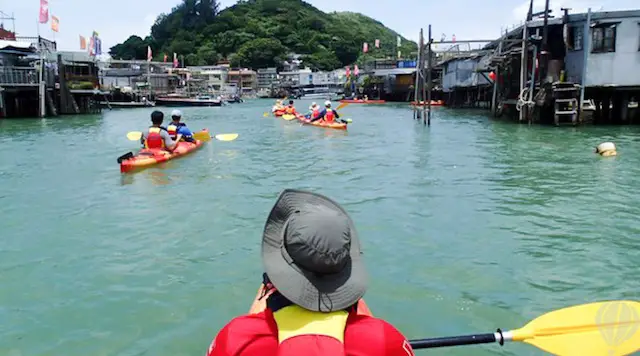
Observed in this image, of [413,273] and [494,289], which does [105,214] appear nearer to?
[413,273]

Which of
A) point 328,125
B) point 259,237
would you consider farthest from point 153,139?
point 328,125

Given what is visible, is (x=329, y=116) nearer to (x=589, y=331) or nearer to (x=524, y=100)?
(x=524, y=100)

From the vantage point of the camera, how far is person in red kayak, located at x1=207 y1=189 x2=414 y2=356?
203 centimetres

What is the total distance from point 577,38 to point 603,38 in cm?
105

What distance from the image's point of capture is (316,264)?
2.18 meters

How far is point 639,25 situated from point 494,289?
21184 millimetres

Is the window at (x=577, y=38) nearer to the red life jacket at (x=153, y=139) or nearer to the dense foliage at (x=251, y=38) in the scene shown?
the red life jacket at (x=153, y=139)

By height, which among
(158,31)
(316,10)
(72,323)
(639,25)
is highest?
(316,10)

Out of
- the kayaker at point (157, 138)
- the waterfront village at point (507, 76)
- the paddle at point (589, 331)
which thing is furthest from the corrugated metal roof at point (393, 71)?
the paddle at point (589, 331)

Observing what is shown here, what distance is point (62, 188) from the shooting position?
10.8 meters

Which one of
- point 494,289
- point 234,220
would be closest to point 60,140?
point 234,220

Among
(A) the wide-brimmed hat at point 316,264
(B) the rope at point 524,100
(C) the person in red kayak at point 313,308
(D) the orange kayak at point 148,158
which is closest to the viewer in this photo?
(C) the person in red kayak at point 313,308

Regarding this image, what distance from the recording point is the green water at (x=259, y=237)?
4.91 m

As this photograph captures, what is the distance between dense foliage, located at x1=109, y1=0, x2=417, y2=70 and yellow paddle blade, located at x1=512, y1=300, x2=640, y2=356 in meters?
119
